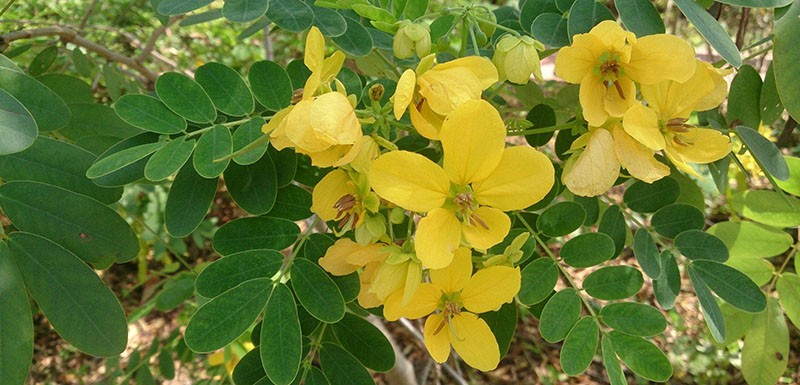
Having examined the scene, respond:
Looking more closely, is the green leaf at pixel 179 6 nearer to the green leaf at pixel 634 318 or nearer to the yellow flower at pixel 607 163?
the yellow flower at pixel 607 163

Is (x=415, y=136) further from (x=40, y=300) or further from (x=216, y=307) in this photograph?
(x=40, y=300)

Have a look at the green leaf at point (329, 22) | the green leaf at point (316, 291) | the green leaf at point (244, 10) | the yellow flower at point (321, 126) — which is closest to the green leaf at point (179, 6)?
the green leaf at point (244, 10)

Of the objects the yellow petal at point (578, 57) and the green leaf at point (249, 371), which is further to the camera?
the green leaf at point (249, 371)

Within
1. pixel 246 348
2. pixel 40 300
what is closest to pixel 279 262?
pixel 40 300

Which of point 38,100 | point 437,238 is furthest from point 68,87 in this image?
point 437,238

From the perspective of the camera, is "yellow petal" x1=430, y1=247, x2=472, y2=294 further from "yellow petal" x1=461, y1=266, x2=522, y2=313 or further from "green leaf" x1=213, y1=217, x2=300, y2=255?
"green leaf" x1=213, y1=217, x2=300, y2=255

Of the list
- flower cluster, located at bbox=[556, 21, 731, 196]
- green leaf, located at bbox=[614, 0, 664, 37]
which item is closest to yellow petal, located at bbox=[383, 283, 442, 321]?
flower cluster, located at bbox=[556, 21, 731, 196]
